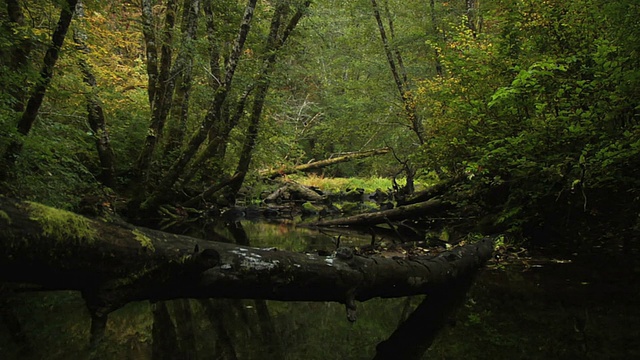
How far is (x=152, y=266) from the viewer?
2.59m

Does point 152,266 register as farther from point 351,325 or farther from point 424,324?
point 424,324

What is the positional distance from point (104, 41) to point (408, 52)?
11.2 metres

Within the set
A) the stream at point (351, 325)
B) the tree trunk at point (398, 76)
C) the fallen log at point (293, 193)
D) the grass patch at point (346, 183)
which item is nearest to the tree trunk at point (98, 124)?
the stream at point (351, 325)

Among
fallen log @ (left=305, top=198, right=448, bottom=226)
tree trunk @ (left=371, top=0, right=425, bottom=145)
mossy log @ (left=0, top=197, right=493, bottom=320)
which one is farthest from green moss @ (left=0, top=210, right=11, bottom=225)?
tree trunk @ (left=371, top=0, right=425, bottom=145)

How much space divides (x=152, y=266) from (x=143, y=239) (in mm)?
179

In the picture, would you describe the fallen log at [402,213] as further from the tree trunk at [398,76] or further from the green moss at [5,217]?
the green moss at [5,217]

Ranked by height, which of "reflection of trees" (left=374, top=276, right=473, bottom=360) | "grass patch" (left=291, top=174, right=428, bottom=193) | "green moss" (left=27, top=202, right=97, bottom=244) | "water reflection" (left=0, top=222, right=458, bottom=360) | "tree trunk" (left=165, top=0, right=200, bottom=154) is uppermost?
"tree trunk" (left=165, top=0, right=200, bottom=154)

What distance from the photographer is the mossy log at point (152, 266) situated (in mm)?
2135

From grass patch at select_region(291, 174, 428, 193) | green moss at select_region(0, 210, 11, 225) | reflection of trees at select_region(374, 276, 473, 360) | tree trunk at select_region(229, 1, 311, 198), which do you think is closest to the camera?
green moss at select_region(0, 210, 11, 225)

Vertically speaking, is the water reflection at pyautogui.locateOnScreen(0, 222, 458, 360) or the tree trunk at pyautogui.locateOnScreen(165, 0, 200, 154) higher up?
the tree trunk at pyautogui.locateOnScreen(165, 0, 200, 154)

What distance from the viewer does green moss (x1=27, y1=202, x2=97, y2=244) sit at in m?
2.15

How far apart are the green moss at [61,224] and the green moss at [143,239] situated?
0.27 meters

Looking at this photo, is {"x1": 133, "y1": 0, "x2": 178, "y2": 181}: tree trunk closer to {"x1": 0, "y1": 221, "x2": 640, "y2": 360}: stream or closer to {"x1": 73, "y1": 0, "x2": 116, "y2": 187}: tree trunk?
{"x1": 73, "y1": 0, "x2": 116, "y2": 187}: tree trunk

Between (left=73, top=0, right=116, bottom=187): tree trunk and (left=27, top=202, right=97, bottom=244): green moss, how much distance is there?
8076 mm
